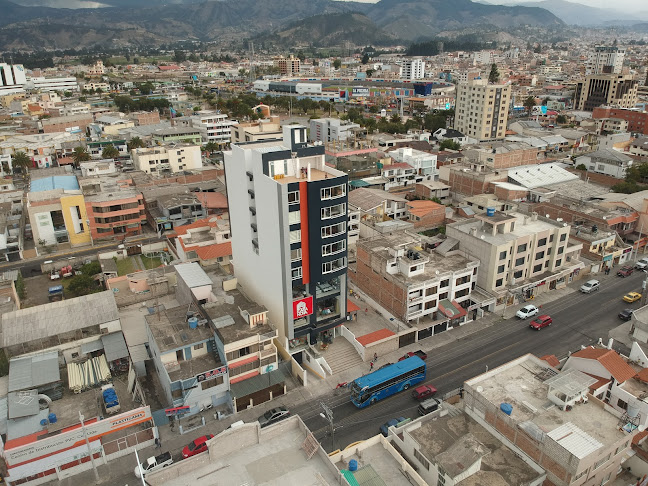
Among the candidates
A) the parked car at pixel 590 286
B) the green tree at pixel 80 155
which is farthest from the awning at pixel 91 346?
the green tree at pixel 80 155

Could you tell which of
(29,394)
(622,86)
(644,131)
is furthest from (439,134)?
(29,394)

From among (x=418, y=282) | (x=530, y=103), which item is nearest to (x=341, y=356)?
(x=418, y=282)

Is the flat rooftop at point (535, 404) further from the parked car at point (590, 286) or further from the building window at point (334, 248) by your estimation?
the parked car at point (590, 286)

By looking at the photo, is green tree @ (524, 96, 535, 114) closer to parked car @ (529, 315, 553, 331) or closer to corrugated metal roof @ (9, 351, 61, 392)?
parked car @ (529, 315, 553, 331)

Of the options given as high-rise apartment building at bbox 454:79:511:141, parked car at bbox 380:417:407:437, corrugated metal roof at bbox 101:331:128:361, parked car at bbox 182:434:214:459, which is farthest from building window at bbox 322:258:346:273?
high-rise apartment building at bbox 454:79:511:141

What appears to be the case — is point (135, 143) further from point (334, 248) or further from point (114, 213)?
point (334, 248)
